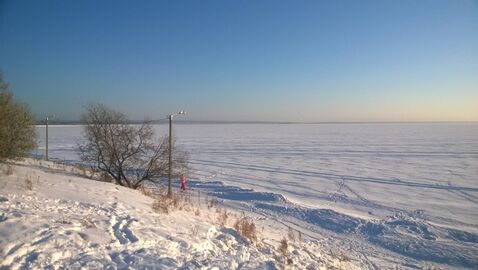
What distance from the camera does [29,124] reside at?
14570 millimetres

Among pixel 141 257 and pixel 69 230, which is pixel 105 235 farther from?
pixel 141 257

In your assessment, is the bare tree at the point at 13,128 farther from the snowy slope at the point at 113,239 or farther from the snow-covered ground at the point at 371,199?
the snow-covered ground at the point at 371,199

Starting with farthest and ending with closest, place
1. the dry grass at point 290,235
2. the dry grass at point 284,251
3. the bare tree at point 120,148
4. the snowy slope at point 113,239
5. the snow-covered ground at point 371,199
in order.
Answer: the bare tree at point 120,148 → the snow-covered ground at point 371,199 → the dry grass at point 290,235 → the dry grass at point 284,251 → the snowy slope at point 113,239

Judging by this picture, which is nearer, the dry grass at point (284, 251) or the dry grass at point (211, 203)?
the dry grass at point (284, 251)

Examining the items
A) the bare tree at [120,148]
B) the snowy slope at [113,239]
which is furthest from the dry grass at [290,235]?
the bare tree at [120,148]

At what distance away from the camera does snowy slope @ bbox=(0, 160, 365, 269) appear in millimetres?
5320

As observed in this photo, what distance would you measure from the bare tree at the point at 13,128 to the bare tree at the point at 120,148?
2.76 metres

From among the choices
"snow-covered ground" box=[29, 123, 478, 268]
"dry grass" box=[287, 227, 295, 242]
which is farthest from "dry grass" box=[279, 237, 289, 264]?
"snow-covered ground" box=[29, 123, 478, 268]

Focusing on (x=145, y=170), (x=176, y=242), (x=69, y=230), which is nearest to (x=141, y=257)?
(x=176, y=242)

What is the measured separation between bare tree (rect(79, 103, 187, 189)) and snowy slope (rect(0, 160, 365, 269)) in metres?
6.80

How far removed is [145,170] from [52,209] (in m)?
9.55

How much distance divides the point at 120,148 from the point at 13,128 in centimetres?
458

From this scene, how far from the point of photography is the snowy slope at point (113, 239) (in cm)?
532

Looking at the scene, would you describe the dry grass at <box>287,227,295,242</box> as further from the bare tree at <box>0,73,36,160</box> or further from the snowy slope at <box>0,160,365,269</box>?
the bare tree at <box>0,73,36,160</box>
